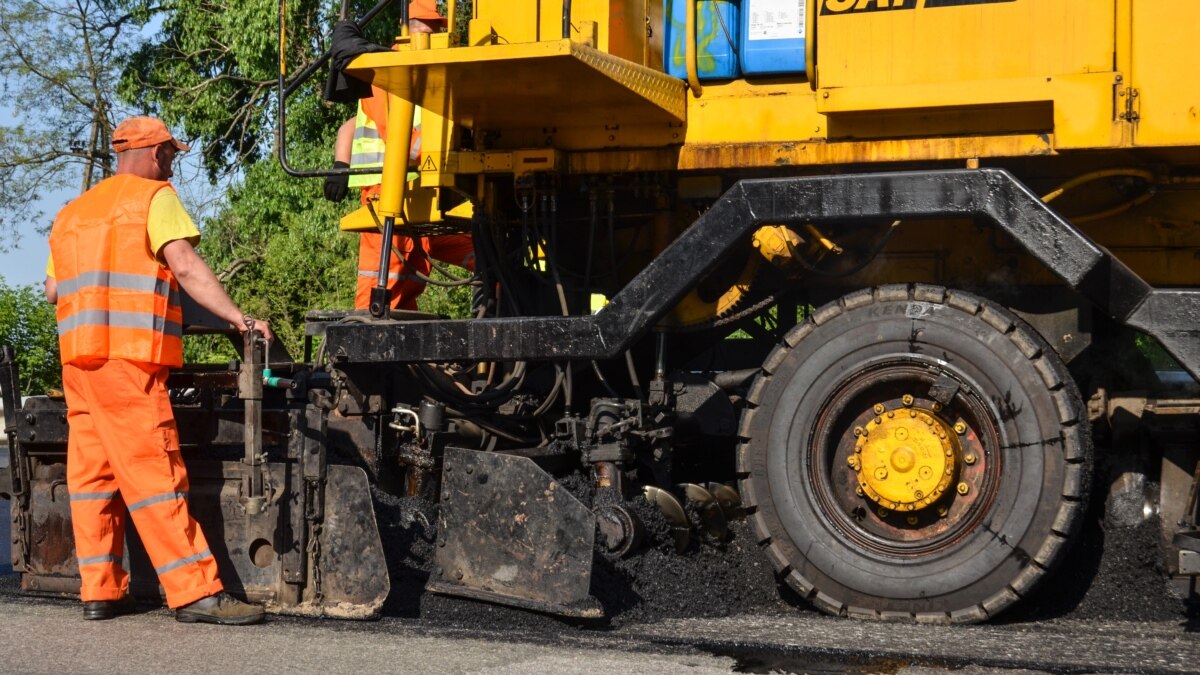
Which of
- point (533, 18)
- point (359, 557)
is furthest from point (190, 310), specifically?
point (533, 18)

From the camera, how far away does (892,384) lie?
4.86 meters

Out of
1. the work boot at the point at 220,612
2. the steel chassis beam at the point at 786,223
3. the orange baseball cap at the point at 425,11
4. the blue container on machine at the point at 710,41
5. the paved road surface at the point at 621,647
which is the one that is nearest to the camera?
the paved road surface at the point at 621,647

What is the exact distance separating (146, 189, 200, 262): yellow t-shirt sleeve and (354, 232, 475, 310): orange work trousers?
1.76 meters

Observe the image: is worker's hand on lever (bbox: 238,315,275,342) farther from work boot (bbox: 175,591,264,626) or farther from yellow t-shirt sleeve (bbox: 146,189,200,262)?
work boot (bbox: 175,591,264,626)

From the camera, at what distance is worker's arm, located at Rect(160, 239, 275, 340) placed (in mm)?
5035

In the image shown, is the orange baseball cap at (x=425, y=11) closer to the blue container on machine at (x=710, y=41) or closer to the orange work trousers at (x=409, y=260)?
the orange work trousers at (x=409, y=260)

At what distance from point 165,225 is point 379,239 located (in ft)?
6.45

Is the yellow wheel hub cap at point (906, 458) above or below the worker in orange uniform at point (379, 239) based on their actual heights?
below

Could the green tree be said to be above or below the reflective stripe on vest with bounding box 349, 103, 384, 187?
below

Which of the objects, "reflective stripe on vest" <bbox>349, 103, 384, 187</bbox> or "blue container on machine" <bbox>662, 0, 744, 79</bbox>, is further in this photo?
"reflective stripe on vest" <bbox>349, 103, 384, 187</bbox>

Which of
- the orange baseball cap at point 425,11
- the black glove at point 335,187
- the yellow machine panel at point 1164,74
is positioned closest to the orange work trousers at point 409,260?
the black glove at point 335,187

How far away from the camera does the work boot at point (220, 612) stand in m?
4.86

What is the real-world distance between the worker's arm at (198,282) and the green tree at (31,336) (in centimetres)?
1017

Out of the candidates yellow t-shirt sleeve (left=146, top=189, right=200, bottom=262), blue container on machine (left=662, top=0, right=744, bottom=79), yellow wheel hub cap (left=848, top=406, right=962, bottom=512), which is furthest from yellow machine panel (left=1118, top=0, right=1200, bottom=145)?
Result: yellow t-shirt sleeve (left=146, top=189, right=200, bottom=262)
